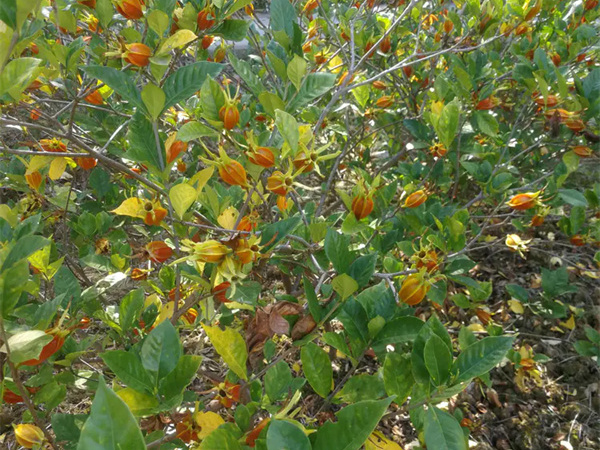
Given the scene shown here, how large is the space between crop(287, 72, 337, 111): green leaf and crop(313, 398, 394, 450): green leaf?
2.33ft

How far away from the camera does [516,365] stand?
6.79ft

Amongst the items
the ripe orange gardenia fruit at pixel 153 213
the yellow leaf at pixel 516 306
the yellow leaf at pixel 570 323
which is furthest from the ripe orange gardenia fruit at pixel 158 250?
the yellow leaf at pixel 570 323

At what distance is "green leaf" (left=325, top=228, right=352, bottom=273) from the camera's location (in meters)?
0.99

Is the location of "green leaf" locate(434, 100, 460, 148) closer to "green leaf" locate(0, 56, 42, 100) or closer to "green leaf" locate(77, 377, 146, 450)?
"green leaf" locate(0, 56, 42, 100)

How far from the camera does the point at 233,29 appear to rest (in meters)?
1.31

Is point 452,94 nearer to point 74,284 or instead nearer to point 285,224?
point 285,224

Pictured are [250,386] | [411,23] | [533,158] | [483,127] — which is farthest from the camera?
[411,23]

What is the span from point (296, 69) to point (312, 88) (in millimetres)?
58

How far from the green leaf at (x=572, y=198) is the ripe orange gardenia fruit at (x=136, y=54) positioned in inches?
57.2

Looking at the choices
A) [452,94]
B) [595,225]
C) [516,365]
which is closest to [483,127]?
[452,94]

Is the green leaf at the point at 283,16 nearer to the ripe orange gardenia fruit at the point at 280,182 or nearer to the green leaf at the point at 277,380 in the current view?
the ripe orange gardenia fruit at the point at 280,182

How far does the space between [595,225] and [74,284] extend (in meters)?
1.99

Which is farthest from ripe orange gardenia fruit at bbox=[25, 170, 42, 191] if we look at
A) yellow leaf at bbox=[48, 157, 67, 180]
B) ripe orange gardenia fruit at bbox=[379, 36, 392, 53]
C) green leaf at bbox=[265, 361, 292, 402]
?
ripe orange gardenia fruit at bbox=[379, 36, 392, 53]

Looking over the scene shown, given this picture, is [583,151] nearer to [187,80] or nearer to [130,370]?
[187,80]
